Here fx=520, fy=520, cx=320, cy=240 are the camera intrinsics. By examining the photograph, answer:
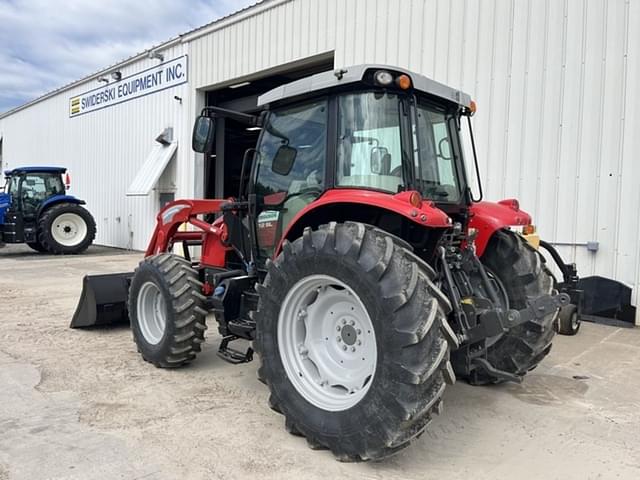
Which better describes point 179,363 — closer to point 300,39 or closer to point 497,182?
point 497,182

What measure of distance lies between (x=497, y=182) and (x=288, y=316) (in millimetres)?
5538

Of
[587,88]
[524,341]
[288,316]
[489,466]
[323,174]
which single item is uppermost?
[587,88]

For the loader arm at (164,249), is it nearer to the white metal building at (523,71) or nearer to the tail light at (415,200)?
the tail light at (415,200)

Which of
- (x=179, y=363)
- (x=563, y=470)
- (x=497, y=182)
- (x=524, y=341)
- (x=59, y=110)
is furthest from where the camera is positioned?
(x=59, y=110)

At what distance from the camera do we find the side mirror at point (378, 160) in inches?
131

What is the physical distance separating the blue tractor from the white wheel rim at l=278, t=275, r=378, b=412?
12.7 meters

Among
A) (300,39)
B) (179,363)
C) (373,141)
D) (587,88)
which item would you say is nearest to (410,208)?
(373,141)

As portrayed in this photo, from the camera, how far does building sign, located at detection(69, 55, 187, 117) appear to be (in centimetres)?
1417

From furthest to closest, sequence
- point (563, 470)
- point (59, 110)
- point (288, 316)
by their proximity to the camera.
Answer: point (59, 110), point (288, 316), point (563, 470)

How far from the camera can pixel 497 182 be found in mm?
7801

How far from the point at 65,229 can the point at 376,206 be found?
1361cm

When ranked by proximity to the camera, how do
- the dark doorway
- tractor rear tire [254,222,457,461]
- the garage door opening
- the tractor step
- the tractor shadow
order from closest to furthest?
tractor rear tire [254,222,457,461] → the tractor step → the garage door opening → the tractor shadow → the dark doorway

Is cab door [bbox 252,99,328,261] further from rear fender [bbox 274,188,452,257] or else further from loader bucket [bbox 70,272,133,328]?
loader bucket [bbox 70,272,133,328]

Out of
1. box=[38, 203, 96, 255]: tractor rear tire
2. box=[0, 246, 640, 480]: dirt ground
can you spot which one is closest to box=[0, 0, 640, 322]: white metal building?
box=[0, 246, 640, 480]: dirt ground
